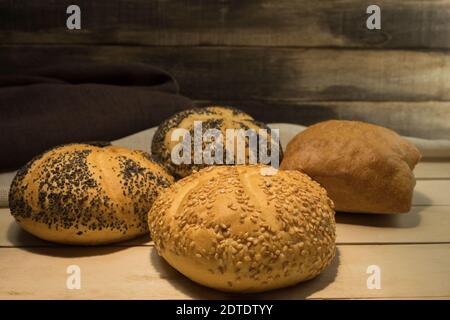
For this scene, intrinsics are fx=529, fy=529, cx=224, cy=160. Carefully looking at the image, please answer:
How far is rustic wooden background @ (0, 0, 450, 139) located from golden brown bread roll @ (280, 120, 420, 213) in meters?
0.96

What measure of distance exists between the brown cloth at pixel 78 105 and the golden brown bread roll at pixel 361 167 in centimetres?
76

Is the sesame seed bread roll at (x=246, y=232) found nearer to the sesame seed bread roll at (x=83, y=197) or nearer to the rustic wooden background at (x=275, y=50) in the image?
the sesame seed bread roll at (x=83, y=197)

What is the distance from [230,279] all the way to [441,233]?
60 cm

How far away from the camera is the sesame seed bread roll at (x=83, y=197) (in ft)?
3.84

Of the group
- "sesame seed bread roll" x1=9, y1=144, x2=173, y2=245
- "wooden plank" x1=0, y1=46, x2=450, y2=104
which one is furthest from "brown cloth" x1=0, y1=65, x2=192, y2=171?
"sesame seed bread roll" x1=9, y1=144, x2=173, y2=245

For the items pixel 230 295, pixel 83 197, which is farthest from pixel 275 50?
pixel 230 295

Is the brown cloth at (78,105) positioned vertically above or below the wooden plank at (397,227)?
above

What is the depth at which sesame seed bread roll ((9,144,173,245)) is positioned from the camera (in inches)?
46.0

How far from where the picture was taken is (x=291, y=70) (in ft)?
7.55

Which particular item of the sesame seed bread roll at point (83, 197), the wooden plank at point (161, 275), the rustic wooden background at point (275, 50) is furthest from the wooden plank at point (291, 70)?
the wooden plank at point (161, 275)

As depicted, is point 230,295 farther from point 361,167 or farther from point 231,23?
point 231,23

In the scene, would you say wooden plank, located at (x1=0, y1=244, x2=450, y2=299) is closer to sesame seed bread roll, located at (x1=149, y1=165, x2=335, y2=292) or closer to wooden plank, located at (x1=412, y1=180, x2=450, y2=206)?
sesame seed bread roll, located at (x1=149, y1=165, x2=335, y2=292)

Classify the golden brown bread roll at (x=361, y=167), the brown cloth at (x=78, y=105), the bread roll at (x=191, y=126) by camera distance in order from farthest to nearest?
the brown cloth at (x=78, y=105), the bread roll at (x=191, y=126), the golden brown bread roll at (x=361, y=167)

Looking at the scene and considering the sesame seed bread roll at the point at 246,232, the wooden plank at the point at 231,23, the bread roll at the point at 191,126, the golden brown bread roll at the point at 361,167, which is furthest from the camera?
the wooden plank at the point at 231,23
